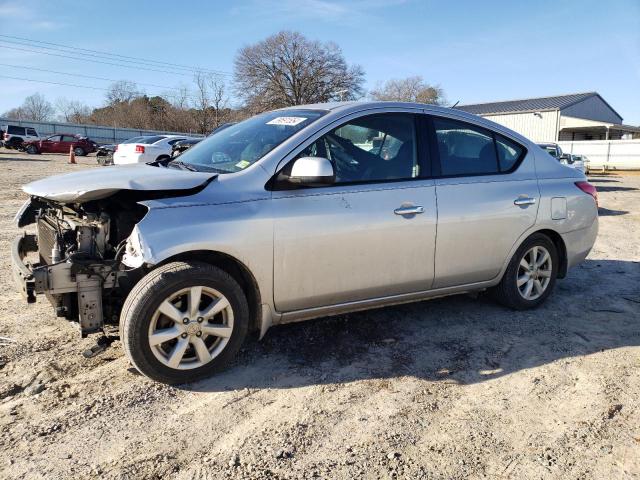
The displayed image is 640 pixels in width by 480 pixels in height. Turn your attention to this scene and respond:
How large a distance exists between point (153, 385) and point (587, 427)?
8.35 ft

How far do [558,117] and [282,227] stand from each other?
5112 cm

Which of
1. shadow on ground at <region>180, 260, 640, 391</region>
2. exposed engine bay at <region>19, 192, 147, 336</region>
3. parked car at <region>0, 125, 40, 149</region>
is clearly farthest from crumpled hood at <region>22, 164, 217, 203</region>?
parked car at <region>0, 125, 40, 149</region>

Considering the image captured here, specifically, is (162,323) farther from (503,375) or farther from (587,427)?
(587,427)

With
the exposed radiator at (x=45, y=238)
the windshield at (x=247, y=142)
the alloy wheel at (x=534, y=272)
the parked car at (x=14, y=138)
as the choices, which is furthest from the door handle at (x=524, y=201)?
the parked car at (x=14, y=138)

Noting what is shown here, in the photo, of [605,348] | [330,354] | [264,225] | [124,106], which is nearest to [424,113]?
[264,225]

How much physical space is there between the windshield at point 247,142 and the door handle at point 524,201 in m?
1.81

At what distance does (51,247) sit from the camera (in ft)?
11.6

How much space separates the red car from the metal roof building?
3323 cm

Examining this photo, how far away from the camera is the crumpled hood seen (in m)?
3.08

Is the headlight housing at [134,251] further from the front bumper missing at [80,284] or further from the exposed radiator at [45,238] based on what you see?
the exposed radiator at [45,238]

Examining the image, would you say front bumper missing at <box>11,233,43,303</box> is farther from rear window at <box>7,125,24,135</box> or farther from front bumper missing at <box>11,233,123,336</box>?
rear window at <box>7,125,24,135</box>

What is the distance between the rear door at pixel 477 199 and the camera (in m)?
3.94

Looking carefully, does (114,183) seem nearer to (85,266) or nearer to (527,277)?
(85,266)

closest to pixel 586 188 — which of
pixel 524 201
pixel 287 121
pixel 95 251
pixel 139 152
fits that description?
pixel 524 201
